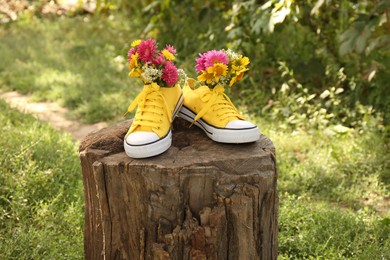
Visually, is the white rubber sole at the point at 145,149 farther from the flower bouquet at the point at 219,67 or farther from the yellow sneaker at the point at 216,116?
the flower bouquet at the point at 219,67

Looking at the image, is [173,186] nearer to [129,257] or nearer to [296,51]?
[129,257]

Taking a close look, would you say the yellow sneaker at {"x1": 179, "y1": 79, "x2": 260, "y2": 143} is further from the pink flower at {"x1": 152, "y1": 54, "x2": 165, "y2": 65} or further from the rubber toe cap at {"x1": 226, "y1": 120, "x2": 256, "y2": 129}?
the pink flower at {"x1": 152, "y1": 54, "x2": 165, "y2": 65}

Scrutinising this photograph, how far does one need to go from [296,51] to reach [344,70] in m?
0.60

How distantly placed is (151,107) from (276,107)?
268 cm

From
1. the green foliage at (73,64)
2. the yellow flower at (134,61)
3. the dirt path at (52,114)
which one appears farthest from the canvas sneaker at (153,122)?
the green foliage at (73,64)

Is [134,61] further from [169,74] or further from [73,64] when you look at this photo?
[73,64]

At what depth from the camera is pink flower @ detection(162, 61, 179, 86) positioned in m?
2.66

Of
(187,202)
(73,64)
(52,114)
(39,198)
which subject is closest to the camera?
(187,202)

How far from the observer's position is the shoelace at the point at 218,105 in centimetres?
266

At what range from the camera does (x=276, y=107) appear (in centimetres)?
514

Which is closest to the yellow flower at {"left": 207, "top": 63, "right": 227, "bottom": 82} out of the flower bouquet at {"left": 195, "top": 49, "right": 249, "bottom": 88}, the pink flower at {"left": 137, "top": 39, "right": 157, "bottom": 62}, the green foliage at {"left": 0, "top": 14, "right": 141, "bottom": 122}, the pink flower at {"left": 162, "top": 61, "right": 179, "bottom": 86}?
the flower bouquet at {"left": 195, "top": 49, "right": 249, "bottom": 88}

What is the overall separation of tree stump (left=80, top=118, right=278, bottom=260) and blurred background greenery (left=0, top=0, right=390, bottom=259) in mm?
683

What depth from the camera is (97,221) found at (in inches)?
103

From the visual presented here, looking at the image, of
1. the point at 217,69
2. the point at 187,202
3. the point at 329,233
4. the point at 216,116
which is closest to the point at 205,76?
the point at 217,69
